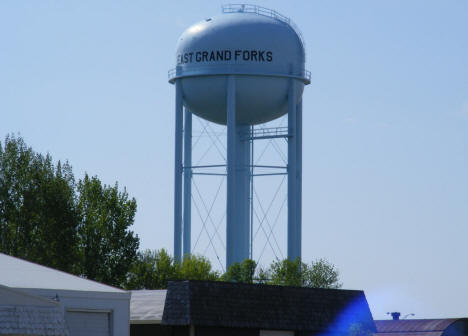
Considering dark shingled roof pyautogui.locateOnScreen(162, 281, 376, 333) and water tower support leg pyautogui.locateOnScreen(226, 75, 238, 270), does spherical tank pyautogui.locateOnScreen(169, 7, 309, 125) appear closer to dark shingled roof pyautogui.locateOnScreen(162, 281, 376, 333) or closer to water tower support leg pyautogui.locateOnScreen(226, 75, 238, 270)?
water tower support leg pyautogui.locateOnScreen(226, 75, 238, 270)

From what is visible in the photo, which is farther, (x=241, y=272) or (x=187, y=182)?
(x=187, y=182)

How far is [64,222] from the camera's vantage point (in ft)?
220

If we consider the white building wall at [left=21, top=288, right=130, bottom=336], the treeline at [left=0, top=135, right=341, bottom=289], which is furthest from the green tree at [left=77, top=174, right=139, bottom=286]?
the white building wall at [left=21, top=288, right=130, bottom=336]

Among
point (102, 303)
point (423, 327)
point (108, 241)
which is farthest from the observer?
point (108, 241)

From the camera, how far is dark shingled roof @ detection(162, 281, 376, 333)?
42.3 metres

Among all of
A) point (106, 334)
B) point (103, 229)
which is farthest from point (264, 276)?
point (106, 334)

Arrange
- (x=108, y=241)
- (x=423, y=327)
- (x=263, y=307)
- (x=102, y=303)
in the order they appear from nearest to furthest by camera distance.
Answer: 1. (x=102, y=303)
2. (x=263, y=307)
3. (x=423, y=327)
4. (x=108, y=241)

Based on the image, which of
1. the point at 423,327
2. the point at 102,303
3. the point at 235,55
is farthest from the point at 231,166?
the point at 102,303

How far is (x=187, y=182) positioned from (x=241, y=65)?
6881 millimetres

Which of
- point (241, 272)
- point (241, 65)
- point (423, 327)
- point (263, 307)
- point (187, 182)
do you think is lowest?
point (263, 307)

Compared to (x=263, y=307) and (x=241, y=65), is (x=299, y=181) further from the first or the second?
(x=263, y=307)

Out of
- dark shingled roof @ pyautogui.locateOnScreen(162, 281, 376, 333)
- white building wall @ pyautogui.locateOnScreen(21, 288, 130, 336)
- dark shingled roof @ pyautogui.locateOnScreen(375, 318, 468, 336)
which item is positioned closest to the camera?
white building wall @ pyautogui.locateOnScreen(21, 288, 130, 336)

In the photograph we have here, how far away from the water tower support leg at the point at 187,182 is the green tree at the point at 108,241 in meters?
3.81

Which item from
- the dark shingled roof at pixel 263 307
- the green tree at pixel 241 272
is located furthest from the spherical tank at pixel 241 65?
the dark shingled roof at pixel 263 307
